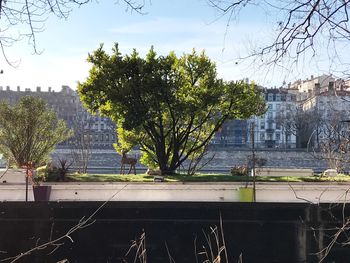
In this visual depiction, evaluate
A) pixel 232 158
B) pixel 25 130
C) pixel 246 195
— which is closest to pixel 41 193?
pixel 246 195

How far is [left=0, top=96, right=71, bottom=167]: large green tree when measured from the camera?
97.0 feet

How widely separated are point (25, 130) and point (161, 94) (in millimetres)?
8936

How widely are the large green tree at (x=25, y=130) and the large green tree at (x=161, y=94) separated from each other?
4435 mm

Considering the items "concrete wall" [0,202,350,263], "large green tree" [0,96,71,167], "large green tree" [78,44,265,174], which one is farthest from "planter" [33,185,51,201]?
"large green tree" [0,96,71,167]

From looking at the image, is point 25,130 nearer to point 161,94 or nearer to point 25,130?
point 25,130

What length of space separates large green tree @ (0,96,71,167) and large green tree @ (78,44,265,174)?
4.44 m

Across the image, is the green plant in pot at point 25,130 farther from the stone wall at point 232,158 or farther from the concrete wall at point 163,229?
the stone wall at point 232,158

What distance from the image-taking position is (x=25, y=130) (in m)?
30.0

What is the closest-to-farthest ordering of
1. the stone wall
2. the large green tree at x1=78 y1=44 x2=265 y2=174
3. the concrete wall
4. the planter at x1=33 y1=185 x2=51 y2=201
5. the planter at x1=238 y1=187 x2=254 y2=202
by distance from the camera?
1. the concrete wall
2. the planter at x1=33 y1=185 x2=51 y2=201
3. the planter at x1=238 y1=187 x2=254 y2=202
4. the large green tree at x1=78 y1=44 x2=265 y2=174
5. the stone wall

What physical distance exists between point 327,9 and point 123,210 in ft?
27.2

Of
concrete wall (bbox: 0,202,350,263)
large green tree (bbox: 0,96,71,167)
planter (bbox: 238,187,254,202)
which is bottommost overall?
concrete wall (bbox: 0,202,350,263)

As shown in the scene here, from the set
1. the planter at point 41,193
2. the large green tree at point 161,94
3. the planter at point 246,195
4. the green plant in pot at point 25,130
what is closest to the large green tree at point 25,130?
the green plant in pot at point 25,130

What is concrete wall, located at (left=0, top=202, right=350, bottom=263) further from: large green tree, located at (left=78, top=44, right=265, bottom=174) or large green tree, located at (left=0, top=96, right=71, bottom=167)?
large green tree, located at (left=0, top=96, right=71, bottom=167)

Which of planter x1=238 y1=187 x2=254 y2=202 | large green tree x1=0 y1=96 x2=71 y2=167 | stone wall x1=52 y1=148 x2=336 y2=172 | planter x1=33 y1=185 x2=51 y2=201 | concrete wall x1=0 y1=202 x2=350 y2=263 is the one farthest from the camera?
stone wall x1=52 y1=148 x2=336 y2=172
